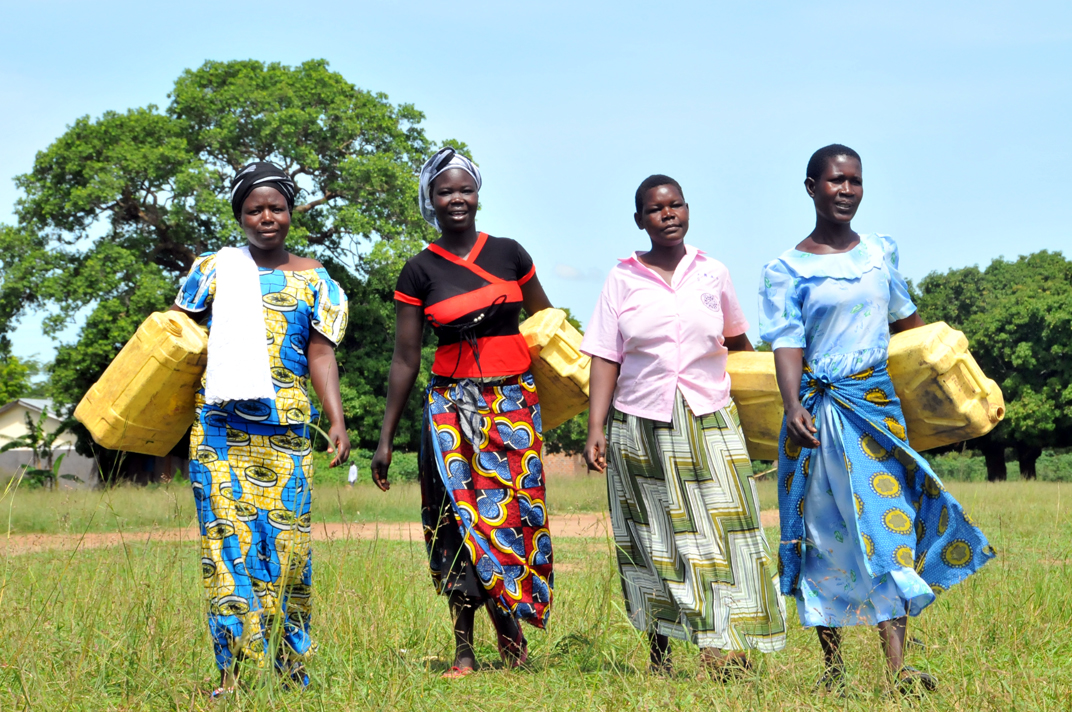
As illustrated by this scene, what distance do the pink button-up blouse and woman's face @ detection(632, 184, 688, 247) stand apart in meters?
0.11

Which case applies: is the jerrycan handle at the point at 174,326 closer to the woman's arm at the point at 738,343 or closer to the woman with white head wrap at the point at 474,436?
the woman with white head wrap at the point at 474,436

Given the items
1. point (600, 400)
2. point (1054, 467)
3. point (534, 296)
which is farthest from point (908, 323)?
point (1054, 467)

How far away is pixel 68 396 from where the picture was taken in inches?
905

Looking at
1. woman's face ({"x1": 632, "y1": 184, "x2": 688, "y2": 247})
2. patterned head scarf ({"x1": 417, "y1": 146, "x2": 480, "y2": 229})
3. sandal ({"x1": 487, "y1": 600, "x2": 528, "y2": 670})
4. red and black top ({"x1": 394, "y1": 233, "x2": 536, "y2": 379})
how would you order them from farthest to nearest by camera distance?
patterned head scarf ({"x1": 417, "y1": 146, "x2": 480, "y2": 229}) → red and black top ({"x1": 394, "y1": 233, "x2": 536, "y2": 379}) → sandal ({"x1": 487, "y1": 600, "x2": 528, "y2": 670}) → woman's face ({"x1": 632, "y1": 184, "x2": 688, "y2": 247})

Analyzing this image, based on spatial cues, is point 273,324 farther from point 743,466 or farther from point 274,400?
point 743,466

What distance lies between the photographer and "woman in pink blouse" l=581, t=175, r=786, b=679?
3.63 m

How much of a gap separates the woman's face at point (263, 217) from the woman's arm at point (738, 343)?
70.7 inches

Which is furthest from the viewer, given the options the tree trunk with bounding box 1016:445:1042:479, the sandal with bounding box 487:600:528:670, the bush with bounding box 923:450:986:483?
the tree trunk with bounding box 1016:445:1042:479

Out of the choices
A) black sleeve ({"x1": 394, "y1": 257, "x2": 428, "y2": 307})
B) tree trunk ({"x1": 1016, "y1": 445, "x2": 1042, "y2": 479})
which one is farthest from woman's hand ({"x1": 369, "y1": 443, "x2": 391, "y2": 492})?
tree trunk ({"x1": 1016, "y1": 445, "x2": 1042, "y2": 479})

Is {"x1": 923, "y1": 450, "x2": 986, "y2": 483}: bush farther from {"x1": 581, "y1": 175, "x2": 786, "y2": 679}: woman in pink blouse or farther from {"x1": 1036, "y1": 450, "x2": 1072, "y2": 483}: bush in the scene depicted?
{"x1": 581, "y1": 175, "x2": 786, "y2": 679}: woman in pink blouse

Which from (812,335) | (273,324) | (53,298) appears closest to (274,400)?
(273,324)

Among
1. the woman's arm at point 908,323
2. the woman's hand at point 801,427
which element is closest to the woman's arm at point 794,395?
the woman's hand at point 801,427

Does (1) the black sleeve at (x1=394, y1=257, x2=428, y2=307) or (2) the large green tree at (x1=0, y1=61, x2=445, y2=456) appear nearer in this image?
(1) the black sleeve at (x1=394, y1=257, x2=428, y2=307)

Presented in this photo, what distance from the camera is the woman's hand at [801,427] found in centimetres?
353
